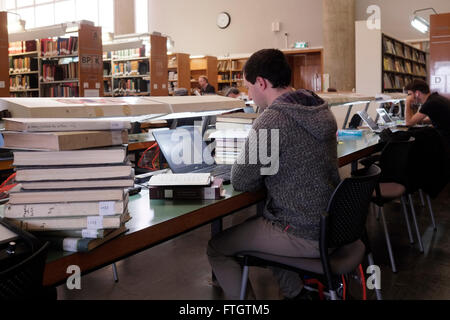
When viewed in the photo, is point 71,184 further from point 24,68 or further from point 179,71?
point 179,71

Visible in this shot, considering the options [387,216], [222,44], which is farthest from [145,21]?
[387,216]

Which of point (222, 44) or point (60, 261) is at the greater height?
point (222, 44)

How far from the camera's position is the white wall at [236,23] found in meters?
12.2

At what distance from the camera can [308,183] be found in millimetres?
1698

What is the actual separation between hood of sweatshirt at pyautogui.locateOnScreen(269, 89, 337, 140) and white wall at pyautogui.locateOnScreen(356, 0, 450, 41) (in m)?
10.4

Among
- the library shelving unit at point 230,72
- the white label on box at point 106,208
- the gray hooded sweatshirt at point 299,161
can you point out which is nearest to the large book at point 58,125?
the white label on box at point 106,208

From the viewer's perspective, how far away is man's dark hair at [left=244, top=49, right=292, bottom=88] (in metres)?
1.90

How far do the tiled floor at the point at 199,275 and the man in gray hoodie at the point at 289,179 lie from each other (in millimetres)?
870

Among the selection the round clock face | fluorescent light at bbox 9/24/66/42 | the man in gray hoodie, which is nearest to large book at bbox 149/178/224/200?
the man in gray hoodie

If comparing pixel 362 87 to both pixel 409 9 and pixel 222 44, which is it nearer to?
pixel 409 9

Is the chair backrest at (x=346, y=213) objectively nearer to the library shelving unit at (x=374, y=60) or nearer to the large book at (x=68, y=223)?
the large book at (x=68, y=223)

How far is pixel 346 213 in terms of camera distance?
172 centimetres

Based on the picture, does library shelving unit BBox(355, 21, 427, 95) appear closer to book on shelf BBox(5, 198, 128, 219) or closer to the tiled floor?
the tiled floor

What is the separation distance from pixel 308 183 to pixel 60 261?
3.14 feet
